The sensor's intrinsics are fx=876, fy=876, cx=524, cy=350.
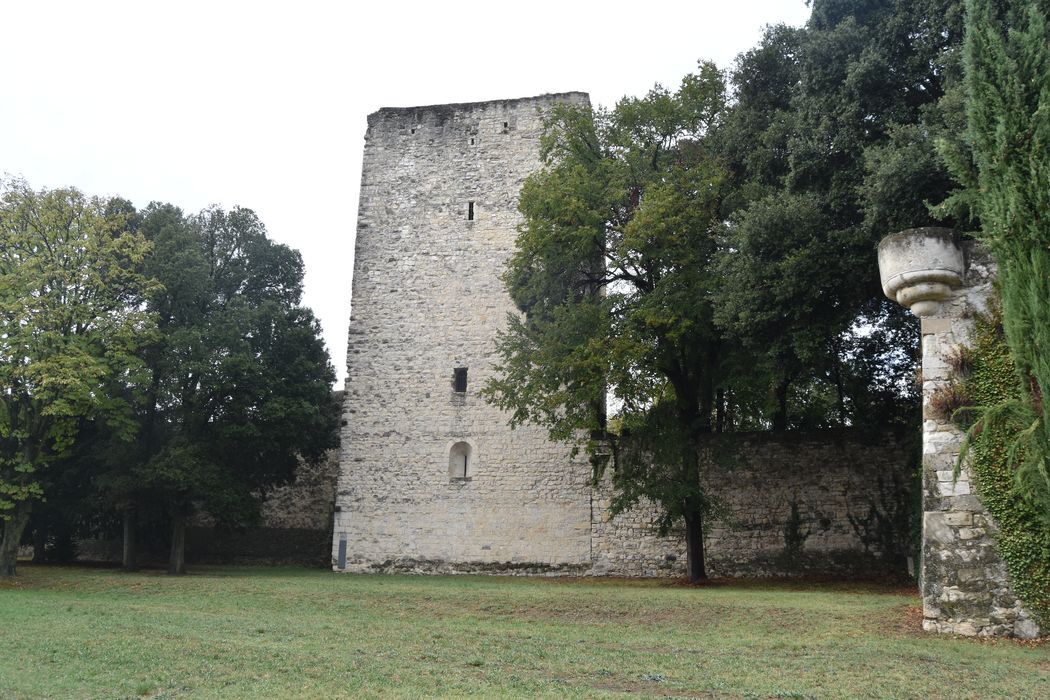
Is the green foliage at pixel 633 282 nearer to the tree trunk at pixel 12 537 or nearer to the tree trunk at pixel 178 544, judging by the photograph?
the tree trunk at pixel 178 544

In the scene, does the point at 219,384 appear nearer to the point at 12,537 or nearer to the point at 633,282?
Answer: the point at 12,537

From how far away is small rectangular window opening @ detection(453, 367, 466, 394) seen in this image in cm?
2059

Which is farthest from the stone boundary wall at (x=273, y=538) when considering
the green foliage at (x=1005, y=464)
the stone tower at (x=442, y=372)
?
the green foliage at (x=1005, y=464)

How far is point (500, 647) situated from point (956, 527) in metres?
4.76

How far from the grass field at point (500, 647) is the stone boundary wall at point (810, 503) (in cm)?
275

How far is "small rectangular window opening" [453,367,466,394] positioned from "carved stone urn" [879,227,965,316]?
41.1ft

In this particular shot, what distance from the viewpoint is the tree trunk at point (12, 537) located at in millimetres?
17000

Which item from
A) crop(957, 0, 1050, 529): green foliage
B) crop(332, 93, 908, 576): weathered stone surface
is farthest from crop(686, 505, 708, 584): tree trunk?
crop(957, 0, 1050, 529): green foliage

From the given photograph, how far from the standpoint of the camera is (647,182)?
1590 cm

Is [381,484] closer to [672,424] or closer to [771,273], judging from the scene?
[672,424]

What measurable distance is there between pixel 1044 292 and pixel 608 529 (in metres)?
12.4

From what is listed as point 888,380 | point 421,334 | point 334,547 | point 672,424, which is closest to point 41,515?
point 334,547

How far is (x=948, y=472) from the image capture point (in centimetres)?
905

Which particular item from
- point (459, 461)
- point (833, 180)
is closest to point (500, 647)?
point (833, 180)
